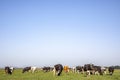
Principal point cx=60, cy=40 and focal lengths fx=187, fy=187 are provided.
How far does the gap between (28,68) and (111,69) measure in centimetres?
2779

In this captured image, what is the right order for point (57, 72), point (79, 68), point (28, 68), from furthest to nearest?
1. point (28, 68)
2. point (79, 68)
3. point (57, 72)

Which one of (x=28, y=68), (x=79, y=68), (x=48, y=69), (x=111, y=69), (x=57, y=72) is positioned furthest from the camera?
(x=48, y=69)

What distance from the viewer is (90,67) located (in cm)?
3822

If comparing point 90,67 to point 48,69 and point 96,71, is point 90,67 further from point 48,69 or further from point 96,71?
point 48,69

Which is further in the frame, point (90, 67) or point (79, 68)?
point (79, 68)

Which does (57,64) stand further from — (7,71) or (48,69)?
(48,69)

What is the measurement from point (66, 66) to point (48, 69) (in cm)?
1283

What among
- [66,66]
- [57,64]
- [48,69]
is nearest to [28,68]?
[48,69]

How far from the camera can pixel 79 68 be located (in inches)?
2124

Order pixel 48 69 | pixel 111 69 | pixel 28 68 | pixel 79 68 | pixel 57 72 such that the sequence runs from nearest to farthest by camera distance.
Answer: pixel 57 72 → pixel 111 69 → pixel 79 68 → pixel 28 68 → pixel 48 69

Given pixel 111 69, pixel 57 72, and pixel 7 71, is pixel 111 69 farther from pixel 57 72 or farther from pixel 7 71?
pixel 7 71

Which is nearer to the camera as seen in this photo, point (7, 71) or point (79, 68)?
point (7, 71)

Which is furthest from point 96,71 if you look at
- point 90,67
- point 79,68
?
point 79,68

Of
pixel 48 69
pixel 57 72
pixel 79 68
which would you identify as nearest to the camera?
pixel 57 72
